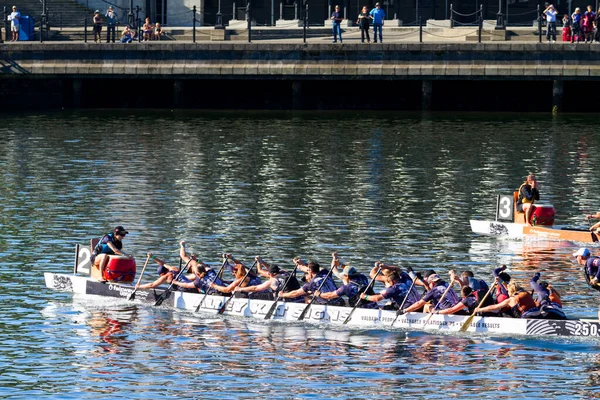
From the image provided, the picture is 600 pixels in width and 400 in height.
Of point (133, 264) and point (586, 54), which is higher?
point (586, 54)

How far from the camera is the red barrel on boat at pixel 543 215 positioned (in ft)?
140

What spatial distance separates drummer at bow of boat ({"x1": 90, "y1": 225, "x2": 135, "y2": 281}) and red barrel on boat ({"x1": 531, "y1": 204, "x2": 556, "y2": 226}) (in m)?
15.0

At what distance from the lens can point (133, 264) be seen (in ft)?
115

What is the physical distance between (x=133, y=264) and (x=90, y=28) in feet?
145

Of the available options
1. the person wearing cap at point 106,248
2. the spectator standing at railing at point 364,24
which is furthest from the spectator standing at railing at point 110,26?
the person wearing cap at point 106,248

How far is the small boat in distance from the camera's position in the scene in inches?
1651

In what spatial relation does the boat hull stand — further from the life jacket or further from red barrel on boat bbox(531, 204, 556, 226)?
the life jacket

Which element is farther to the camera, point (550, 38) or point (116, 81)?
point (116, 81)

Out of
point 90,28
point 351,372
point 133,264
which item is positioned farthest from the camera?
point 90,28

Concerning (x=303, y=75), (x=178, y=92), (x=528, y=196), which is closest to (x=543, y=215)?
(x=528, y=196)

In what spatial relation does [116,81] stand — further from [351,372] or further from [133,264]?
[351,372]

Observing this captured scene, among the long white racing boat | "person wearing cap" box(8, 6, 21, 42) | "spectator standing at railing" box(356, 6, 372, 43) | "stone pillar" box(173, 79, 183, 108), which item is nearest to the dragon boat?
the long white racing boat

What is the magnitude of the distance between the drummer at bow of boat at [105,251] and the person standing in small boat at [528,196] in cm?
1496

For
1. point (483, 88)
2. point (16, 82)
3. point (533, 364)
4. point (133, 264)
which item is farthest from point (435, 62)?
point (533, 364)
